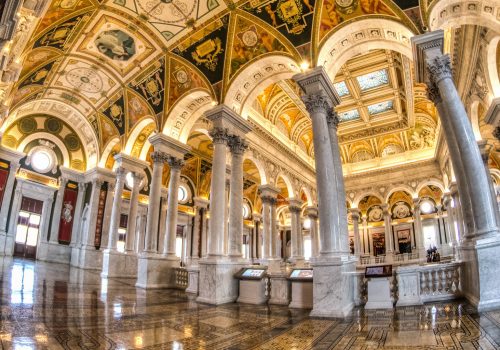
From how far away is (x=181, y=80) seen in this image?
1163cm

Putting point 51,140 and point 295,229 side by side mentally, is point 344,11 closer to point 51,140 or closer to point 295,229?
point 295,229

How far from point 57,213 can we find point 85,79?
7966 mm

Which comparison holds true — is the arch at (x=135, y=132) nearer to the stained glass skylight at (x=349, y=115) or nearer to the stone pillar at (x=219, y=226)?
the stone pillar at (x=219, y=226)

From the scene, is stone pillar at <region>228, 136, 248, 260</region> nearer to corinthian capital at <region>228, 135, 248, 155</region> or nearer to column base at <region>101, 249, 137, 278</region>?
corinthian capital at <region>228, 135, 248, 155</region>

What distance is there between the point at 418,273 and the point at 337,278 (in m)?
1.95

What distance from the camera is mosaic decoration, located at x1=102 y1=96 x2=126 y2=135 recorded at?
1404cm

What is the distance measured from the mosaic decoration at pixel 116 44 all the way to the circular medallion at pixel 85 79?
1.78 meters

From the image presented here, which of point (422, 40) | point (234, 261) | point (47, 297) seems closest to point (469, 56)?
point (422, 40)

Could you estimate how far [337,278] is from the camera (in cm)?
665

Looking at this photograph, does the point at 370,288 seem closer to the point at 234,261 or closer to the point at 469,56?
the point at 234,261

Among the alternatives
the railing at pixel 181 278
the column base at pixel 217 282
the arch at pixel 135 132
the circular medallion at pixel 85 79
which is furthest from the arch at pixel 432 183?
the circular medallion at pixel 85 79

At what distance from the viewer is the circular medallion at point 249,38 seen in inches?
384

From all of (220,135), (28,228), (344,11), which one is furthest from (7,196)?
(344,11)

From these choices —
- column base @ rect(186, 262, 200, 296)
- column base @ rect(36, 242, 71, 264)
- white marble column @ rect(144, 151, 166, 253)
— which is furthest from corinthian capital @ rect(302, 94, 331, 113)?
column base @ rect(36, 242, 71, 264)
